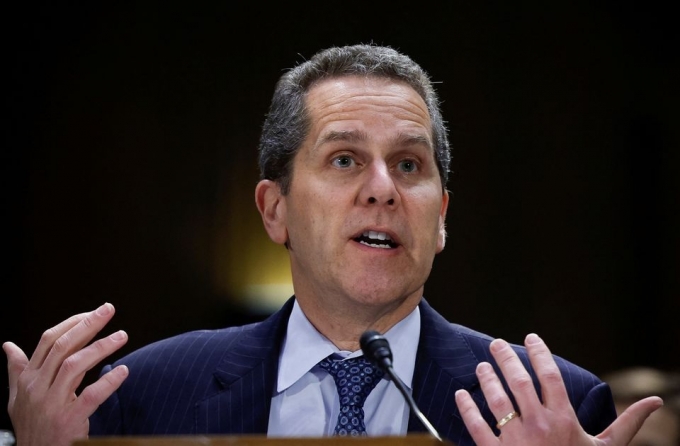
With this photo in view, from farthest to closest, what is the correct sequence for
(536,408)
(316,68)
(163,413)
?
(316,68) < (163,413) < (536,408)

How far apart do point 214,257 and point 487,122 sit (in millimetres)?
1334

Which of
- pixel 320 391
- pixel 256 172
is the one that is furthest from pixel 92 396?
pixel 256 172

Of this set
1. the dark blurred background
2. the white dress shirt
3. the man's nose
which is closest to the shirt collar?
the white dress shirt

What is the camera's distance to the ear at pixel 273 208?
2.41 m

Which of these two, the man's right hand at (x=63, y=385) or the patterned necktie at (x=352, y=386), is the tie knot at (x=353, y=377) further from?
the man's right hand at (x=63, y=385)

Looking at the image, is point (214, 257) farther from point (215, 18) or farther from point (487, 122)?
point (487, 122)

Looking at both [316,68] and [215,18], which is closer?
[316,68]

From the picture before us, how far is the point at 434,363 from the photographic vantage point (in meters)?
2.22

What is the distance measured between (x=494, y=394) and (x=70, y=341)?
81cm

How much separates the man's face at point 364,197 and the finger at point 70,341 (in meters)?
0.50

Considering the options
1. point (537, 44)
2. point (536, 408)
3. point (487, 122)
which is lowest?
point (536, 408)

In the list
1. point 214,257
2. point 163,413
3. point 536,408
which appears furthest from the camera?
point 214,257

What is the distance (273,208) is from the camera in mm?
2451

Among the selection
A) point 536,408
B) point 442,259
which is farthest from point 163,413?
point 442,259
